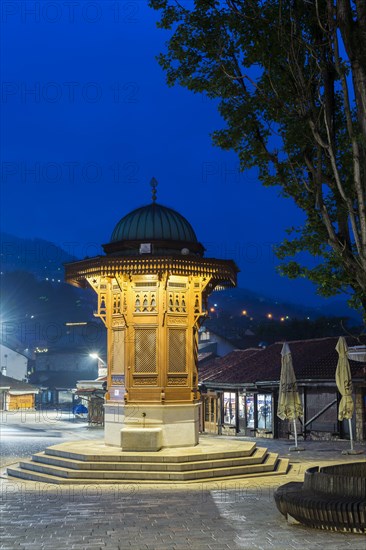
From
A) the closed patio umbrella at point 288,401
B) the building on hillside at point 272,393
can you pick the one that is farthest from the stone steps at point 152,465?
the building on hillside at point 272,393

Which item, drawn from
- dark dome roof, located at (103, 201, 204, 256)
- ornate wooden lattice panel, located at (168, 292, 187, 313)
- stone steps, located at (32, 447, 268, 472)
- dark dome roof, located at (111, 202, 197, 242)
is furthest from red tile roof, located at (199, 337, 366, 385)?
stone steps, located at (32, 447, 268, 472)

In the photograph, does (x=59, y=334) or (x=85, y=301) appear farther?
(x=85, y=301)

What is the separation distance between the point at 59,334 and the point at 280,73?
88.2 m

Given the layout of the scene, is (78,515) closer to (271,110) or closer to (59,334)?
(271,110)

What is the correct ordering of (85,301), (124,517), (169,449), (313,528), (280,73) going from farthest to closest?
(85,301)
(169,449)
(280,73)
(124,517)
(313,528)

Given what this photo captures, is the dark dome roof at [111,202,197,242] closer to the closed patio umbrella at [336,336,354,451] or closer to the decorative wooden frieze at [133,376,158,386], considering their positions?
the decorative wooden frieze at [133,376,158,386]

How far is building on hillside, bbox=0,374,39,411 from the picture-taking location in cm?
5747

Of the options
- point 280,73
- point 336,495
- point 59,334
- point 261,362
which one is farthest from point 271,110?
point 59,334

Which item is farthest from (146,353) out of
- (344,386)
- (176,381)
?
(344,386)

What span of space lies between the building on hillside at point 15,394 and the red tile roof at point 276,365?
24.3m

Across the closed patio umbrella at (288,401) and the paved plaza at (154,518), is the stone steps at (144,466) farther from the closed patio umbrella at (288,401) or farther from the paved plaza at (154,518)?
the closed patio umbrella at (288,401)

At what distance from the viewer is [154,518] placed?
12.2 metres

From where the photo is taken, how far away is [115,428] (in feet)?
64.0

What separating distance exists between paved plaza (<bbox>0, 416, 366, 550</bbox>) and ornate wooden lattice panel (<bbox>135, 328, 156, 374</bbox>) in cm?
425
